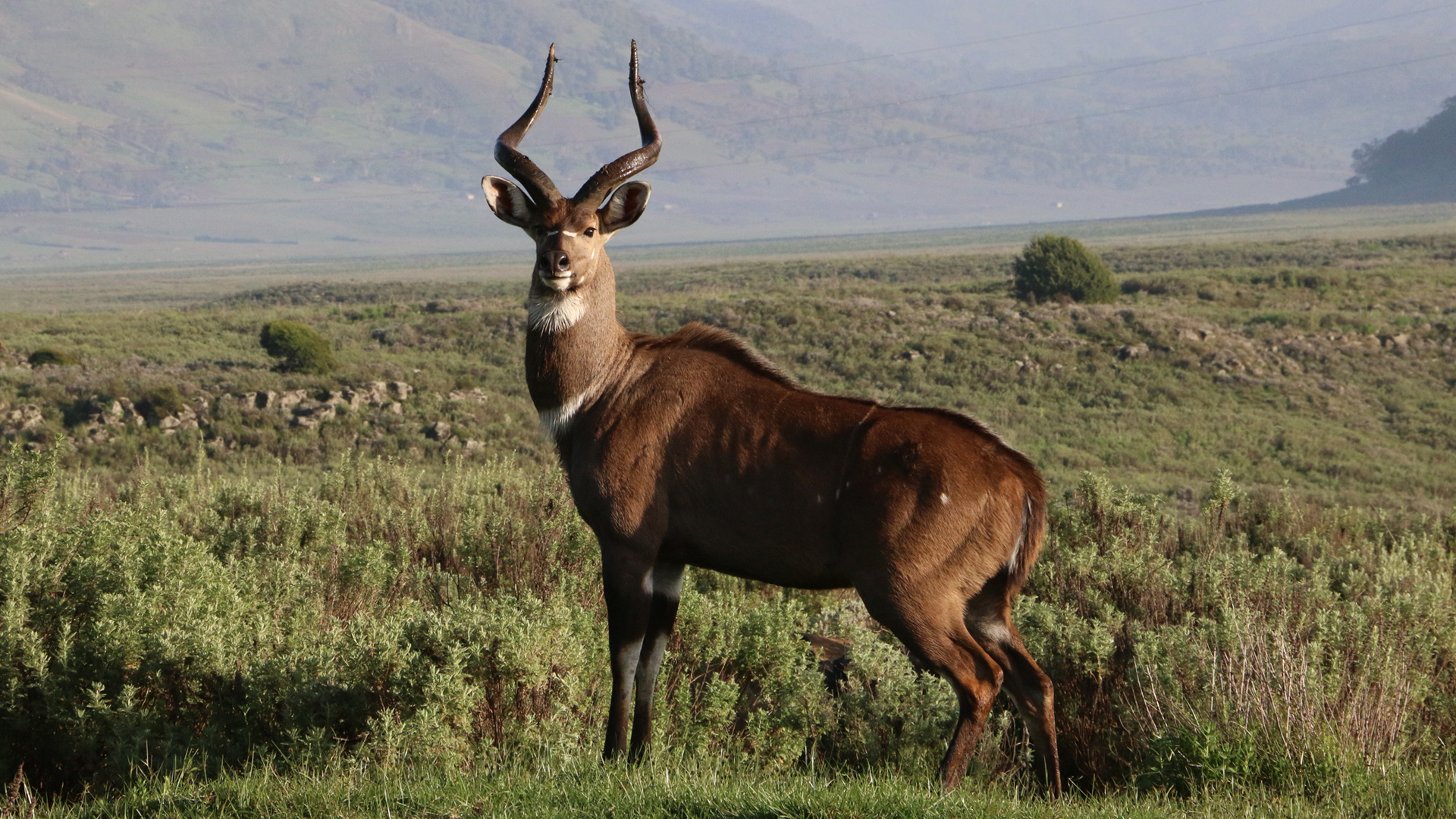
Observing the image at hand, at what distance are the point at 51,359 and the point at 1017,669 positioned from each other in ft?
108

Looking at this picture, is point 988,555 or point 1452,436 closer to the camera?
point 988,555

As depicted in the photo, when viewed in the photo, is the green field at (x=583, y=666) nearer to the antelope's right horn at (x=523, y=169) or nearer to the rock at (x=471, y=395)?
the antelope's right horn at (x=523, y=169)

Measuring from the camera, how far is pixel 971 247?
5787 inches

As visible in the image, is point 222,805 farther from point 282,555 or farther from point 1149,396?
point 1149,396

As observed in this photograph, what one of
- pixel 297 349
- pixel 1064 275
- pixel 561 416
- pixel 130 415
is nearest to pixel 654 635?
Answer: pixel 561 416

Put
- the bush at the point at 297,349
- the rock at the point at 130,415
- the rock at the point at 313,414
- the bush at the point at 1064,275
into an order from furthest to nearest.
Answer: the bush at the point at 1064,275, the bush at the point at 297,349, the rock at the point at 313,414, the rock at the point at 130,415

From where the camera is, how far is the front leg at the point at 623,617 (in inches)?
211

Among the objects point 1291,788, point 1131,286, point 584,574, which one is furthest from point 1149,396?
point 1291,788

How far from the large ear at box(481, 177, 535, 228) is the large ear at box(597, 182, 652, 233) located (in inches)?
14.5

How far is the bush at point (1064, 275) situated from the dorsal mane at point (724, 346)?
124 ft

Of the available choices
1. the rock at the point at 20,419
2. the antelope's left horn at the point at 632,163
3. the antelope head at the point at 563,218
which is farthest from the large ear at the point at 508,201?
the rock at the point at 20,419

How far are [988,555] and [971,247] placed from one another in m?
146

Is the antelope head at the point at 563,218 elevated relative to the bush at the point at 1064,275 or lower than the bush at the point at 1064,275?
elevated

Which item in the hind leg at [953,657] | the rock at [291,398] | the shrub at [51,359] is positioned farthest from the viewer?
the shrub at [51,359]
